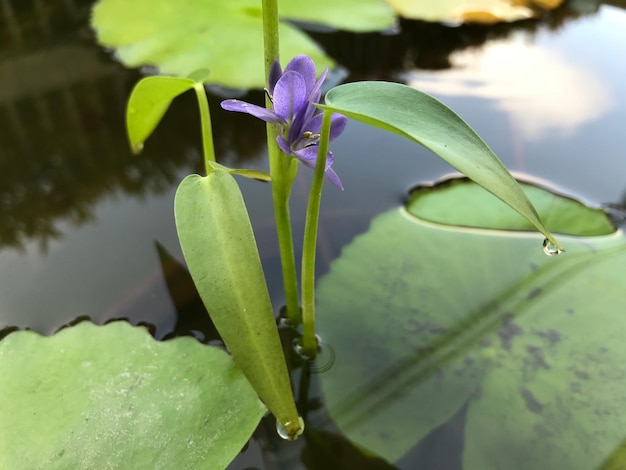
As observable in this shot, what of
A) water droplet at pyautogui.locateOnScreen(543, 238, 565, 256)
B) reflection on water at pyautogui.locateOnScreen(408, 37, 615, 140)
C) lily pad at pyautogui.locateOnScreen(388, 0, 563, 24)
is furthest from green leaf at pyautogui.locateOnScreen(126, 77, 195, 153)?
lily pad at pyautogui.locateOnScreen(388, 0, 563, 24)

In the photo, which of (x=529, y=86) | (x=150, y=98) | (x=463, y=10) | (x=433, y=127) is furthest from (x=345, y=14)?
(x=433, y=127)

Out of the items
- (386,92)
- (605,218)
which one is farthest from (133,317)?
(605,218)

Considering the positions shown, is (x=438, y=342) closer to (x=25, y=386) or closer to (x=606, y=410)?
(x=606, y=410)

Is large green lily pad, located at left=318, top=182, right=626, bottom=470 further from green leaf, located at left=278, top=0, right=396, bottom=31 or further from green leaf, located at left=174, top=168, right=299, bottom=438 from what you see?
green leaf, located at left=278, top=0, right=396, bottom=31

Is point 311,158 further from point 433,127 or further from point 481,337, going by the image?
point 481,337

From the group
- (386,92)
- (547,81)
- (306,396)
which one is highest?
(386,92)

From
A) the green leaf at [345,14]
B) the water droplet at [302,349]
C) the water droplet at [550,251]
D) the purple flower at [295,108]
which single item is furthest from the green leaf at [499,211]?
the green leaf at [345,14]
